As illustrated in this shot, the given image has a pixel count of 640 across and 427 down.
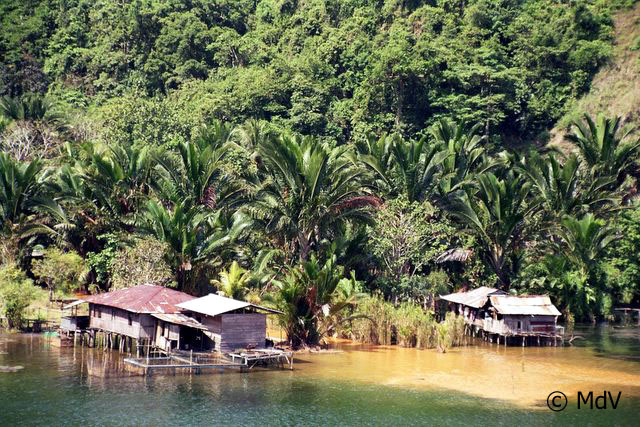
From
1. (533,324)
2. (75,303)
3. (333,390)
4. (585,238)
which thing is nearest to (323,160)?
(533,324)

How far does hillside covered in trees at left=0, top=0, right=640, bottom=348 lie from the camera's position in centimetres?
4472

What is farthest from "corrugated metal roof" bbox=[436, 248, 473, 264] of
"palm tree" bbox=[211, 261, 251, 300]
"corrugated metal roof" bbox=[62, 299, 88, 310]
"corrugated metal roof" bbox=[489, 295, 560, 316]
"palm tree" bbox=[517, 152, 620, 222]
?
"corrugated metal roof" bbox=[62, 299, 88, 310]

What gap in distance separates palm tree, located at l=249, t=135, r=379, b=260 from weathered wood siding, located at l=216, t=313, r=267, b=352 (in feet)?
31.5

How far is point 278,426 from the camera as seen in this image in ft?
90.3

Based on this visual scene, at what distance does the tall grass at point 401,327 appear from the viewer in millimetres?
41875

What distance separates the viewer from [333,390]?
32.2m

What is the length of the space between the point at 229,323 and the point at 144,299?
3968 mm

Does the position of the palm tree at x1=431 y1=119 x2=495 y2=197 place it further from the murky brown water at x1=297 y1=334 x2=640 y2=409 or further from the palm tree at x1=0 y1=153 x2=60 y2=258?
the palm tree at x1=0 y1=153 x2=60 y2=258

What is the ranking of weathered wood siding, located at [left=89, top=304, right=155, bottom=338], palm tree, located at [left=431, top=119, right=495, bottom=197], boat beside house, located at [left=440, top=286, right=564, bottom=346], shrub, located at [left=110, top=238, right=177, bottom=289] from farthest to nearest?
palm tree, located at [left=431, top=119, right=495, bottom=197] < boat beside house, located at [left=440, top=286, right=564, bottom=346] < shrub, located at [left=110, top=238, right=177, bottom=289] < weathered wood siding, located at [left=89, top=304, right=155, bottom=338]

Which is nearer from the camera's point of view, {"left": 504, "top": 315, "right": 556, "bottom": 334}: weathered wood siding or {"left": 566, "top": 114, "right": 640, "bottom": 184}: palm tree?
{"left": 504, "top": 315, "right": 556, "bottom": 334}: weathered wood siding

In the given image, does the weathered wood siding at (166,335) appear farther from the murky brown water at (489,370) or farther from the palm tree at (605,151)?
the palm tree at (605,151)

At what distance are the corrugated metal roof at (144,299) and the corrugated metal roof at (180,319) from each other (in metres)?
0.31

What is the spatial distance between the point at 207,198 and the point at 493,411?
2243 cm

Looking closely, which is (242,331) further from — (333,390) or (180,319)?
(333,390)
